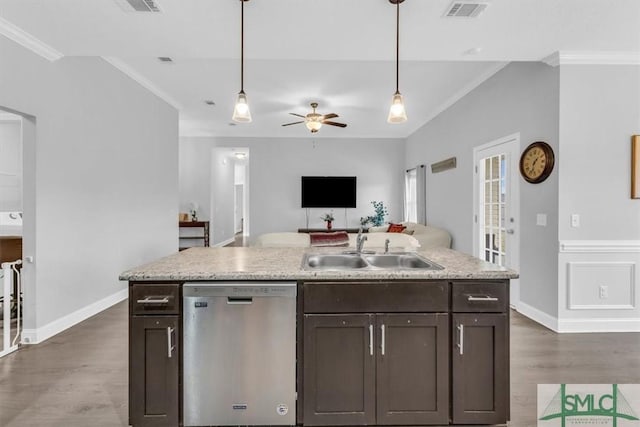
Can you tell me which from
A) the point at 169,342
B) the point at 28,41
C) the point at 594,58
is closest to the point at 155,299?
the point at 169,342

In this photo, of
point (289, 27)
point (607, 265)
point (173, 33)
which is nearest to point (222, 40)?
point (173, 33)

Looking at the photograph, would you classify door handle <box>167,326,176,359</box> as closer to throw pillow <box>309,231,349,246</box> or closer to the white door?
throw pillow <box>309,231,349,246</box>

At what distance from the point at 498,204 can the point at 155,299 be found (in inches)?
154

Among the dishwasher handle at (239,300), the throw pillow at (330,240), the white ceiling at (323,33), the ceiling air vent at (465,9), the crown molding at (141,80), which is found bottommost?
the dishwasher handle at (239,300)

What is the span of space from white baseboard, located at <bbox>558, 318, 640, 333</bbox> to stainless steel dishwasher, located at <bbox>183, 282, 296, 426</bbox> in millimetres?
2836

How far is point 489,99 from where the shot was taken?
4.27 metres

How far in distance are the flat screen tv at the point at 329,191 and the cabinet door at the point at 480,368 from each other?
20.3 ft

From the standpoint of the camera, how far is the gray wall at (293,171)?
25.8 feet

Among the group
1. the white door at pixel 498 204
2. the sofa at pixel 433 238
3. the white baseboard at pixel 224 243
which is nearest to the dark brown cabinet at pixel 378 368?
the white door at pixel 498 204

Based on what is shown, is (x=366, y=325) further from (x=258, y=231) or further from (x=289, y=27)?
(x=258, y=231)

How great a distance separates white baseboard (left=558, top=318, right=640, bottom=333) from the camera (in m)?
3.20

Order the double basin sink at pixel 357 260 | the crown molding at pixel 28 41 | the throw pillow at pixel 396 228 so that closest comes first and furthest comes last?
the double basin sink at pixel 357 260
the crown molding at pixel 28 41
the throw pillow at pixel 396 228

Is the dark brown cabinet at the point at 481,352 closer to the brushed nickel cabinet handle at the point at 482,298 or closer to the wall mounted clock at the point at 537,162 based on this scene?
the brushed nickel cabinet handle at the point at 482,298
